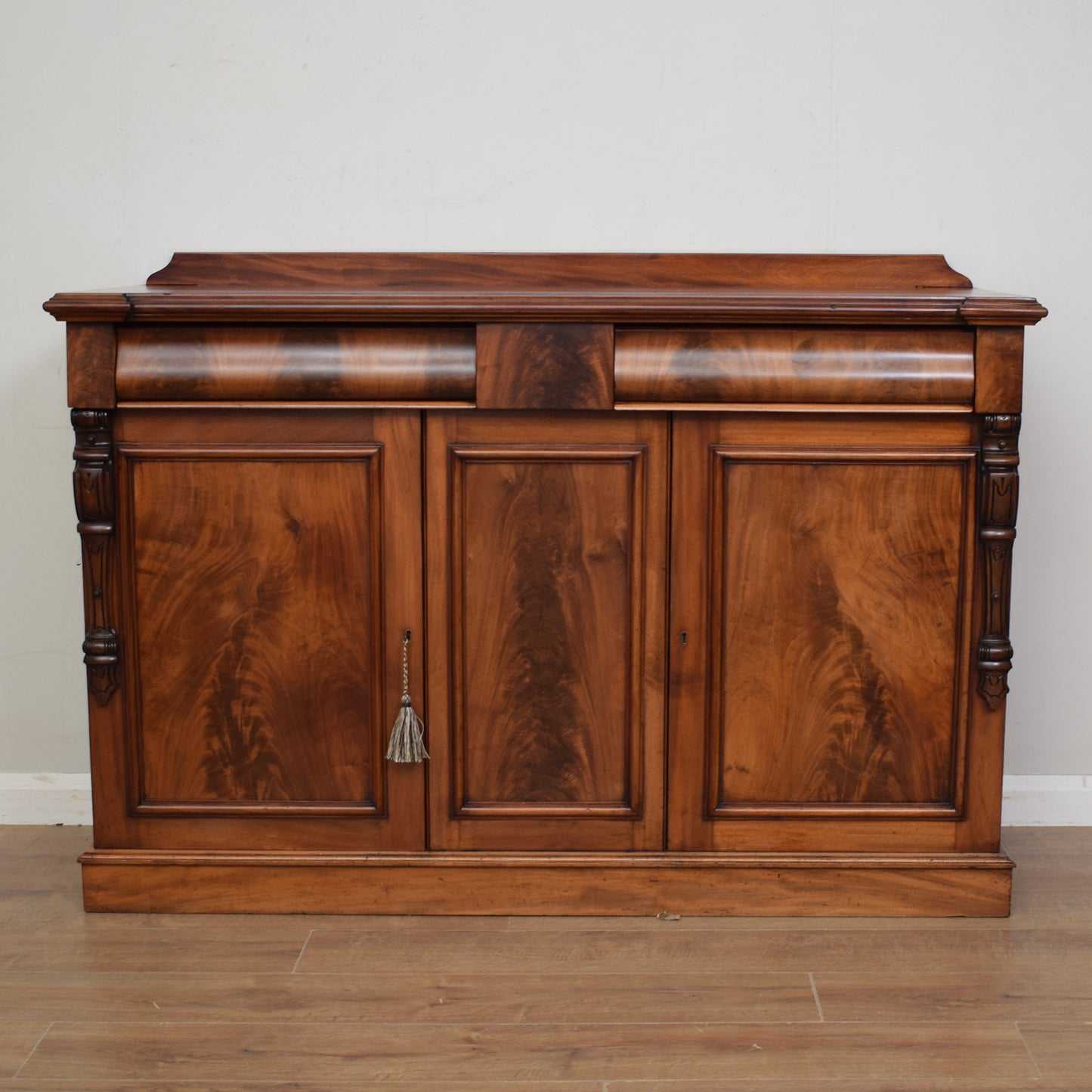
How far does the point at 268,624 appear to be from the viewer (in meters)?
2.26

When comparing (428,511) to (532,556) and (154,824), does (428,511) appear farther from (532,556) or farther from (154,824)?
(154,824)

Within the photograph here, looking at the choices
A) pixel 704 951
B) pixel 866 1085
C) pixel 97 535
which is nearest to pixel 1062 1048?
pixel 866 1085

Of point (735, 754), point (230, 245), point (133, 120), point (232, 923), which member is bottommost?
point (232, 923)

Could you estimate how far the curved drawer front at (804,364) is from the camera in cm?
217

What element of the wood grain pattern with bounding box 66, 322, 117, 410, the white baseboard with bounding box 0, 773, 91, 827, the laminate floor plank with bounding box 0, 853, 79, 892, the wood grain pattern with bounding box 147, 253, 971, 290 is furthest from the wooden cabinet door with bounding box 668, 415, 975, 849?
the white baseboard with bounding box 0, 773, 91, 827

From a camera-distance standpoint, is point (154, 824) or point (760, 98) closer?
point (154, 824)

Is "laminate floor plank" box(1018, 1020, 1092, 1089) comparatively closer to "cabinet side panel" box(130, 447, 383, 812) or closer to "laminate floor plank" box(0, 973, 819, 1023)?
"laminate floor plank" box(0, 973, 819, 1023)

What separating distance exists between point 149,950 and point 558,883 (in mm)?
763

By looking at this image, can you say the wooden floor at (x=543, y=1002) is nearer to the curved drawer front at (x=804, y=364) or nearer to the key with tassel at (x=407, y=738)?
the key with tassel at (x=407, y=738)

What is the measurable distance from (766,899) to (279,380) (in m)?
1.34

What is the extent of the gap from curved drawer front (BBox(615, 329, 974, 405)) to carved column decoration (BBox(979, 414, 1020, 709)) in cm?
9

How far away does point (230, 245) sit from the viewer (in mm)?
2682

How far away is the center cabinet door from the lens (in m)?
2.21

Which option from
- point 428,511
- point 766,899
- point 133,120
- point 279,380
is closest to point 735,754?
point 766,899
